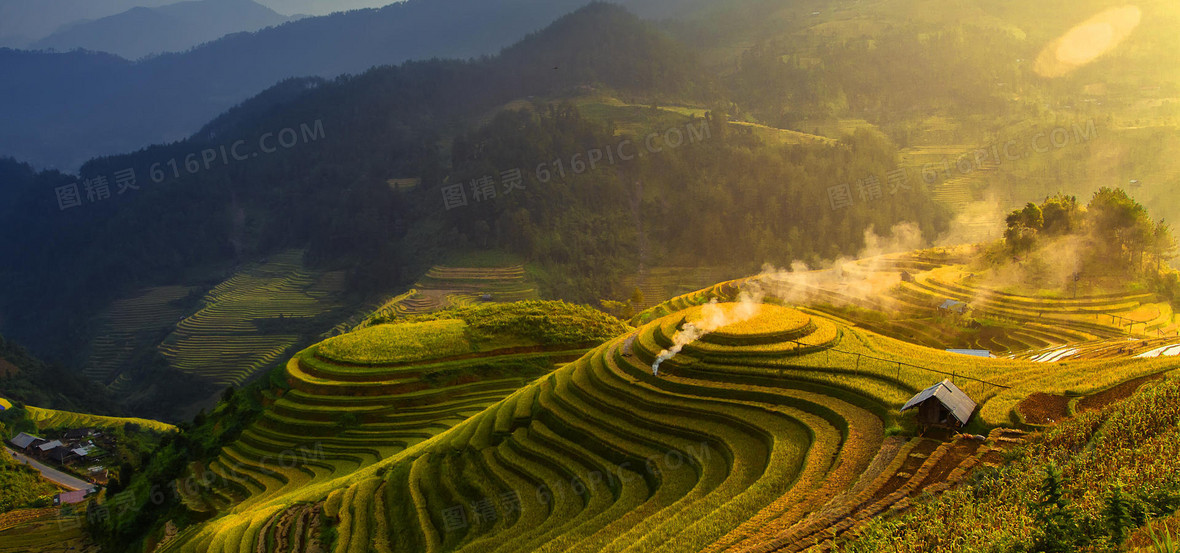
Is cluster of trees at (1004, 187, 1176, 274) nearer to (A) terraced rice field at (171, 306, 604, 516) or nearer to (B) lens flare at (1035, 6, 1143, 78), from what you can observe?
(A) terraced rice field at (171, 306, 604, 516)

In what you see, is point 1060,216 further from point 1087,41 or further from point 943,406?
point 1087,41

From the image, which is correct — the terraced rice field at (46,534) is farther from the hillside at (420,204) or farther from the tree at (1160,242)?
the tree at (1160,242)

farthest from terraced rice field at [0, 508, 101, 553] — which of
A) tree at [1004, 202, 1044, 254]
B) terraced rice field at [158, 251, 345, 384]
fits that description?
tree at [1004, 202, 1044, 254]

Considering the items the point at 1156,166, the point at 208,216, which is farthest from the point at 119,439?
the point at 1156,166

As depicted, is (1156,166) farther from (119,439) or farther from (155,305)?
(155,305)

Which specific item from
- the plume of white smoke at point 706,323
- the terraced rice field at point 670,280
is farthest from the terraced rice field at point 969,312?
the terraced rice field at point 670,280

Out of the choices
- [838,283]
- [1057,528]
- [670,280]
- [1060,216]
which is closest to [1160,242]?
[1060,216]
